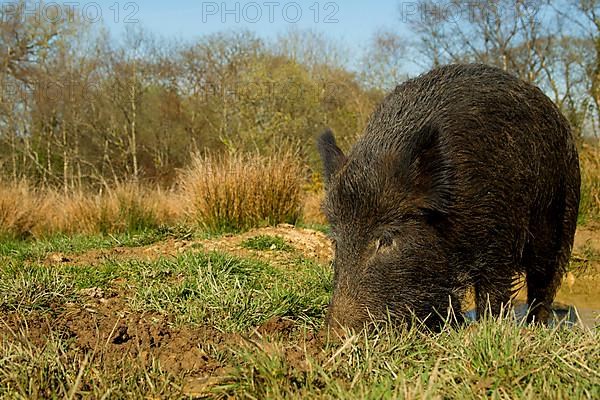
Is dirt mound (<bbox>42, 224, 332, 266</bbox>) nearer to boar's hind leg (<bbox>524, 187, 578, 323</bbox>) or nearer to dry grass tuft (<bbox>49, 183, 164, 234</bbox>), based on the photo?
boar's hind leg (<bbox>524, 187, 578, 323</bbox>)

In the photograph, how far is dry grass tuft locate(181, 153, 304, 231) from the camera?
9234mm

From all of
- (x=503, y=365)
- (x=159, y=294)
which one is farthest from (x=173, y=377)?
(x=159, y=294)

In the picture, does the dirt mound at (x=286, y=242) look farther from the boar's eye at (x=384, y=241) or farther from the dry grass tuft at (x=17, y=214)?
the dry grass tuft at (x=17, y=214)

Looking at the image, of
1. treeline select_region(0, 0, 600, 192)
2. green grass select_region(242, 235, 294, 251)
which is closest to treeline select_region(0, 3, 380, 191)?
treeline select_region(0, 0, 600, 192)

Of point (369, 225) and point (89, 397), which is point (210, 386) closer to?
point (89, 397)

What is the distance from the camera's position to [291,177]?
9758 millimetres

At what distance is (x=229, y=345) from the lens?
2865 millimetres

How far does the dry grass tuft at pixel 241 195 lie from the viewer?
30.3 feet

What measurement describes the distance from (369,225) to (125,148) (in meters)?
24.7

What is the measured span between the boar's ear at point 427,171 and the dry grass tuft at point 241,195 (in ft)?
19.1

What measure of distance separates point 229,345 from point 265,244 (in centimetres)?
440

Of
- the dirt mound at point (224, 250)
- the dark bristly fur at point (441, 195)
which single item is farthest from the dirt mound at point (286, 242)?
the dark bristly fur at point (441, 195)

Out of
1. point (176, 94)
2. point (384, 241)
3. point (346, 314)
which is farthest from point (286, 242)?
point (176, 94)

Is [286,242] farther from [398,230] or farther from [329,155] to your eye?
[398,230]
